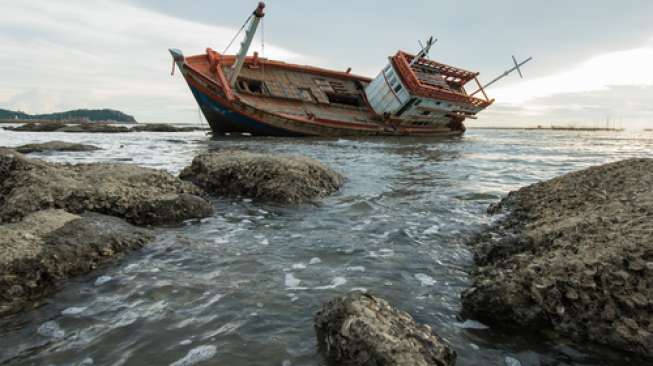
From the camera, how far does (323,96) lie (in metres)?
31.1

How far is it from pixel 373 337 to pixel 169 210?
422 centimetres

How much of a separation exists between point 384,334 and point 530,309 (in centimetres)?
136

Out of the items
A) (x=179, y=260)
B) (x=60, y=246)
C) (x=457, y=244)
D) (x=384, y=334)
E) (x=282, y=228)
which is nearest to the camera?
(x=384, y=334)

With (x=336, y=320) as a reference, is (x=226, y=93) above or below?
above

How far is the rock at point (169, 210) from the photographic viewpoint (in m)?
5.34

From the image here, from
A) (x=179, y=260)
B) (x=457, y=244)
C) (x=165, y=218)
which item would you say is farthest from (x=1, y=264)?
(x=457, y=244)

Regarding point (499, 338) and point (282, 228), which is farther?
point (282, 228)

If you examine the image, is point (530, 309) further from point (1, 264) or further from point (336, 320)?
point (1, 264)

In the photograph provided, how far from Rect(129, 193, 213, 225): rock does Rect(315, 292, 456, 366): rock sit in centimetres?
360

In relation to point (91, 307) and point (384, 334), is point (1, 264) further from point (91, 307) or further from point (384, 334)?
point (384, 334)

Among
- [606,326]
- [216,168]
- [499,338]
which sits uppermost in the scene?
[216,168]

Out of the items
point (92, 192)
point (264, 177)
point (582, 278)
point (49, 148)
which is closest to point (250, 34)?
point (49, 148)

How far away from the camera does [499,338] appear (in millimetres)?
2824

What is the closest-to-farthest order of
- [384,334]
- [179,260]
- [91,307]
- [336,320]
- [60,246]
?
1. [384,334]
2. [336,320]
3. [91,307]
4. [60,246]
5. [179,260]
